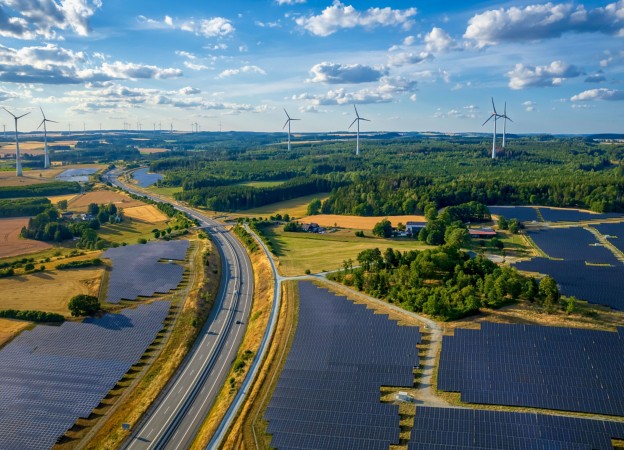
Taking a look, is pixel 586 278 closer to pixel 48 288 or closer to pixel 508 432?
pixel 508 432

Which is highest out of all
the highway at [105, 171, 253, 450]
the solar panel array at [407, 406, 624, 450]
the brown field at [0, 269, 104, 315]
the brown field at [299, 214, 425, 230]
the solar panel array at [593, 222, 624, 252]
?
the solar panel array at [593, 222, 624, 252]

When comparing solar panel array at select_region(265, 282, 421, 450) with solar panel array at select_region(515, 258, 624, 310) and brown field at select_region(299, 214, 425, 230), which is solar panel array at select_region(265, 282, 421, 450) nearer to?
solar panel array at select_region(515, 258, 624, 310)

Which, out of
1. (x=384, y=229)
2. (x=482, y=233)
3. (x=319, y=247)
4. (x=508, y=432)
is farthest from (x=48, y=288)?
(x=482, y=233)

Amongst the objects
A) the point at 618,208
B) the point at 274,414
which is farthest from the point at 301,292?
the point at 618,208

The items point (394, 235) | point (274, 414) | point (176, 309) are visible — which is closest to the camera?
point (274, 414)

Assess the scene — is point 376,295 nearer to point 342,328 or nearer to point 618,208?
point 342,328

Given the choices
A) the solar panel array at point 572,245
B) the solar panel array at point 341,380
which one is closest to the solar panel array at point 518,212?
the solar panel array at point 572,245

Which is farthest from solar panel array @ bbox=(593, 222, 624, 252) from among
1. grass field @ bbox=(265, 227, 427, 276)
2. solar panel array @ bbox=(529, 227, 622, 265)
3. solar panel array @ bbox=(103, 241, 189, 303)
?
solar panel array @ bbox=(103, 241, 189, 303)
